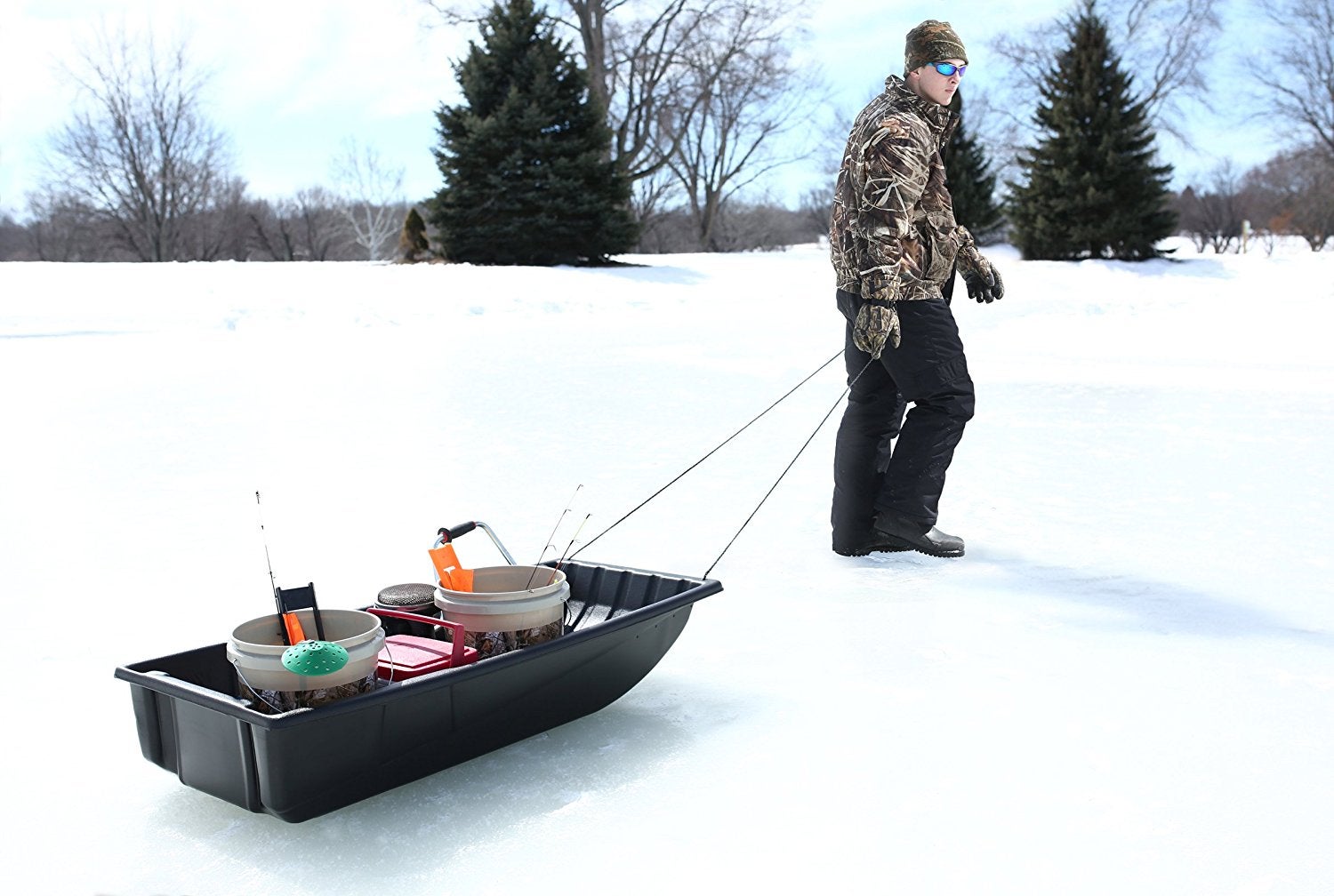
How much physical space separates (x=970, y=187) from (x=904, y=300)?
2574 centimetres

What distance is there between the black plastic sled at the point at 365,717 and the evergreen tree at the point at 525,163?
63.6 feet

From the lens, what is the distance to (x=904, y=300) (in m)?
3.66

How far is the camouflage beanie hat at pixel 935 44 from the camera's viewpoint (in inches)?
140

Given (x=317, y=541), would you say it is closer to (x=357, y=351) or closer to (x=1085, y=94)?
(x=357, y=351)

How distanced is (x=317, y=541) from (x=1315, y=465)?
4.46 metres

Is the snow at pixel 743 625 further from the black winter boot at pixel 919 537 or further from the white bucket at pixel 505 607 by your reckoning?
the white bucket at pixel 505 607

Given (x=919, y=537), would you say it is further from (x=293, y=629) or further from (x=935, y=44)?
(x=293, y=629)

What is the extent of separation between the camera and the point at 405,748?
2.09 meters

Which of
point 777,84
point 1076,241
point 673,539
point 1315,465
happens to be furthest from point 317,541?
point 777,84

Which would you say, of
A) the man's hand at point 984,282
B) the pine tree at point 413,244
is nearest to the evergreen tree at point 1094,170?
the pine tree at point 413,244

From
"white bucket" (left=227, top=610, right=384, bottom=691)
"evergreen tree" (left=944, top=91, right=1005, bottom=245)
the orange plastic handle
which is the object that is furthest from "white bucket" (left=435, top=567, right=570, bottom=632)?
"evergreen tree" (left=944, top=91, right=1005, bottom=245)

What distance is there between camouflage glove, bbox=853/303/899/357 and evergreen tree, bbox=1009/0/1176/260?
21563 millimetres

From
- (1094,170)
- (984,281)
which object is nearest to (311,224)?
(1094,170)

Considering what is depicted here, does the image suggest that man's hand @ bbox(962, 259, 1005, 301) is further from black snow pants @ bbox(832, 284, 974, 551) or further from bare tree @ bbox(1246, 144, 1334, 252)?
bare tree @ bbox(1246, 144, 1334, 252)
